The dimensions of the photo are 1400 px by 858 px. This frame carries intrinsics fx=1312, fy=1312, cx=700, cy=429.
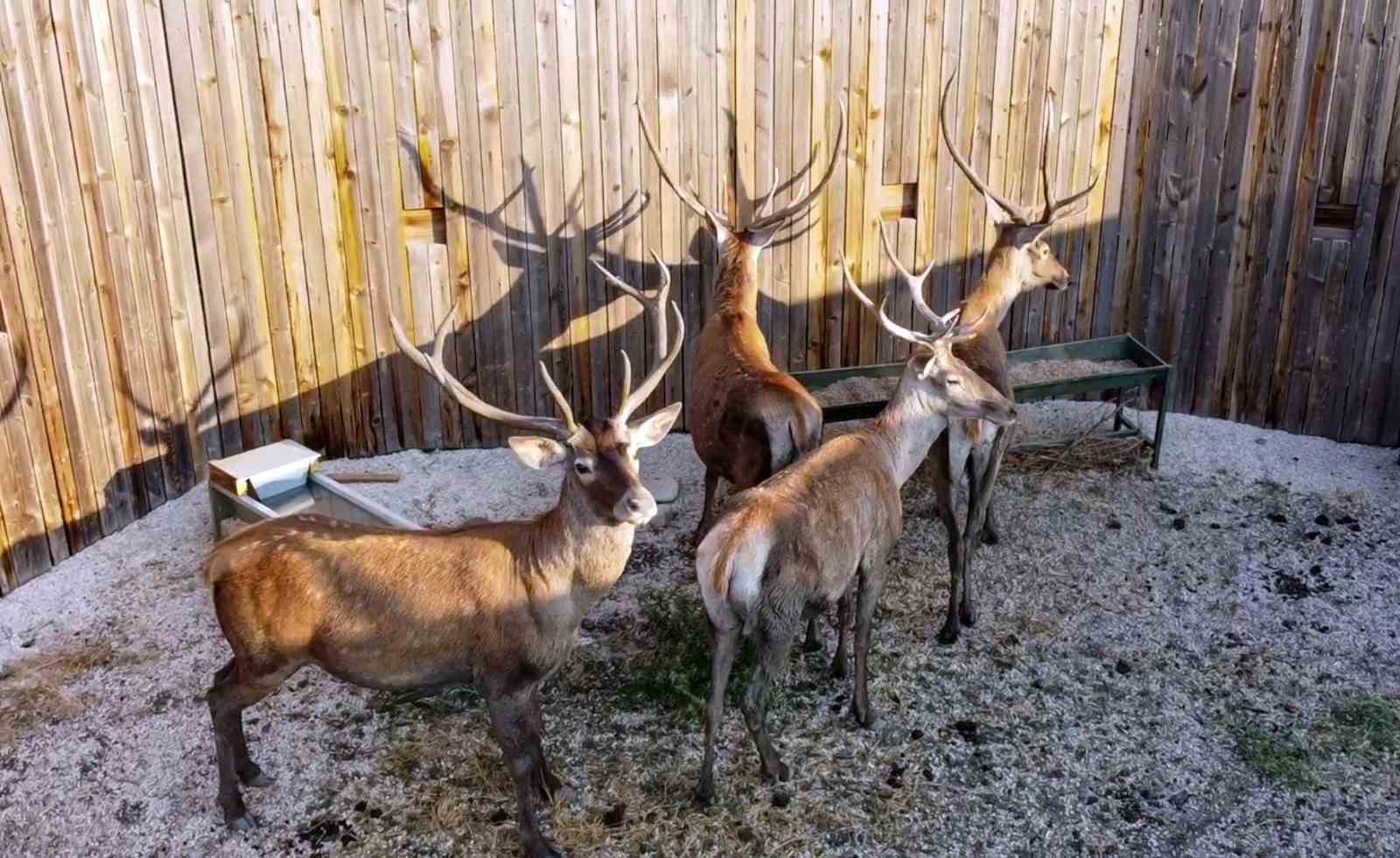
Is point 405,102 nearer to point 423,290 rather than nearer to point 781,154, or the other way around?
point 423,290

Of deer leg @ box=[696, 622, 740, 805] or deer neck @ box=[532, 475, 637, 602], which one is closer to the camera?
deer neck @ box=[532, 475, 637, 602]

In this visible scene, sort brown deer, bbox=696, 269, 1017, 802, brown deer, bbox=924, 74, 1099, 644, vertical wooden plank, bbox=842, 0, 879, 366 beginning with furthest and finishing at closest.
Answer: vertical wooden plank, bbox=842, 0, 879, 366
brown deer, bbox=924, 74, 1099, 644
brown deer, bbox=696, 269, 1017, 802

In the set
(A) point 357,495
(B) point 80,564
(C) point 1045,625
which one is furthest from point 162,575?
(C) point 1045,625

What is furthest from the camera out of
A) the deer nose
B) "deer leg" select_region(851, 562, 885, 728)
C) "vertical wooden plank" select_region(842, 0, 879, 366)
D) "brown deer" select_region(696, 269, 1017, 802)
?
"vertical wooden plank" select_region(842, 0, 879, 366)

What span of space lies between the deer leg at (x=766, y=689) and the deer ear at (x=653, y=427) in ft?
2.70

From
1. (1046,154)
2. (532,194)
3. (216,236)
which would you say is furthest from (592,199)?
(1046,154)

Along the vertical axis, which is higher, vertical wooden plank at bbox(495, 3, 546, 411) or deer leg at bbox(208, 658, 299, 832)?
vertical wooden plank at bbox(495, 3, 546, 411)

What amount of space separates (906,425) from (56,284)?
4.17 metres

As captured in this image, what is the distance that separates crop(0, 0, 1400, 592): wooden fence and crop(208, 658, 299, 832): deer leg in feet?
7.40

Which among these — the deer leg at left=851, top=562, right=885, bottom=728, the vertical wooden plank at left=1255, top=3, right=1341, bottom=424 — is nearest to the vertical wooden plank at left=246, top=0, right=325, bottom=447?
the deer leg at left=851, top=562, right=885, bottom=728

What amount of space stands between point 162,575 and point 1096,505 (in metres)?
5.05

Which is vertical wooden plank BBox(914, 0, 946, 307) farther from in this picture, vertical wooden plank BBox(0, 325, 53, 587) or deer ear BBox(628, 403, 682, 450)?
vertical wooden plank BBox(0, 325, 53, 587)

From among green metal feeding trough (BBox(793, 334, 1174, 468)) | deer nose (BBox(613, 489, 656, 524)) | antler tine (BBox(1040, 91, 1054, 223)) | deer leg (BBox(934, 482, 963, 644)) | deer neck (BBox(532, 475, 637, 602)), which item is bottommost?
deer leg (BBox(934, 482, 963, 644))

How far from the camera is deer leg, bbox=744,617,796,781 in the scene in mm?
4965
